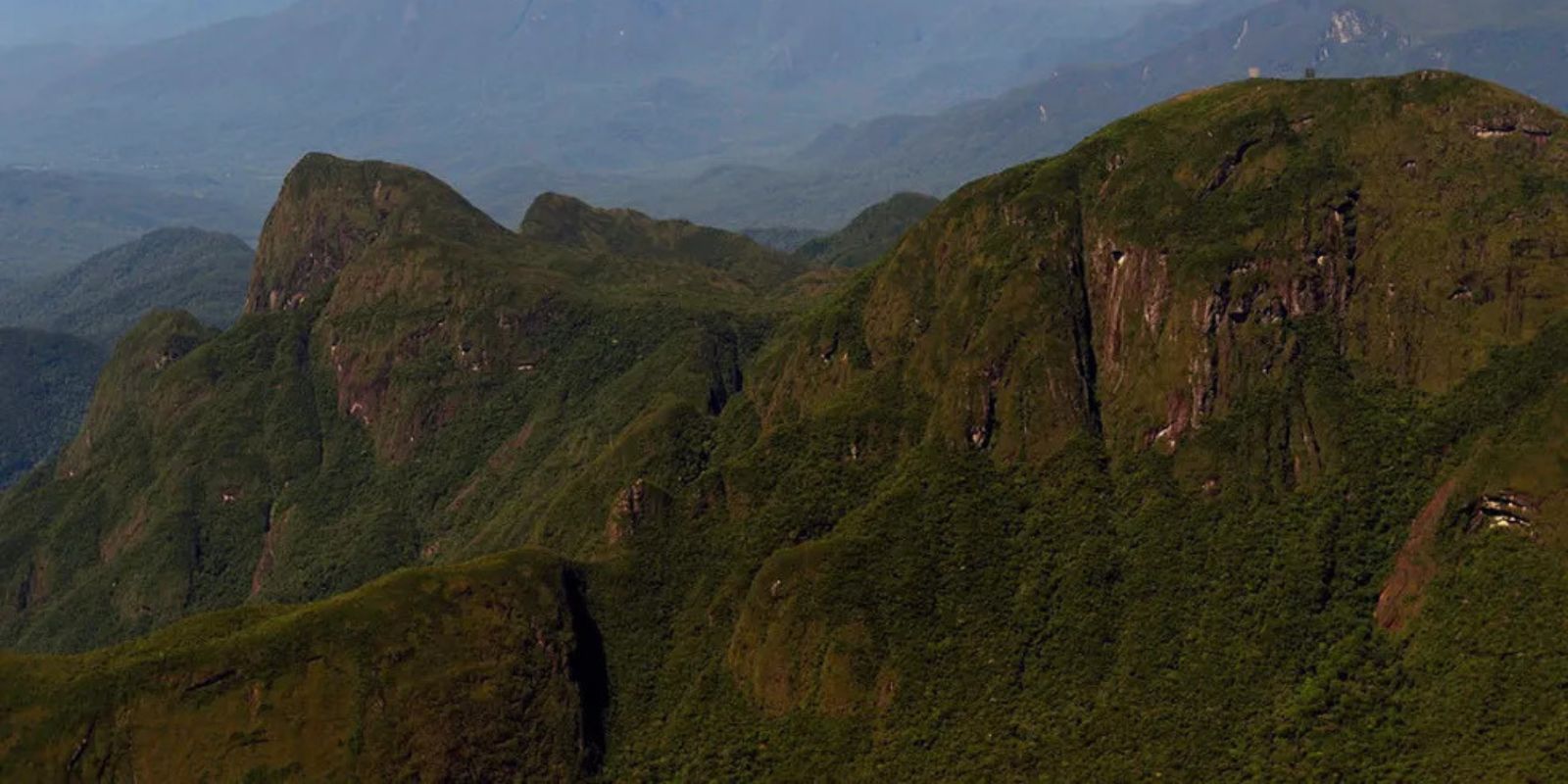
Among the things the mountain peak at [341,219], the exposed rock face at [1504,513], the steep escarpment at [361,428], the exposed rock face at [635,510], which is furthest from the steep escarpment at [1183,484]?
the mountain peak at [341,219]

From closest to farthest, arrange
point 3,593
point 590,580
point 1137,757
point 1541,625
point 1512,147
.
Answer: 1. point 1541,625
2. point 1137,757
3. point 1512,147
4. point 590,580
5. point 3,593

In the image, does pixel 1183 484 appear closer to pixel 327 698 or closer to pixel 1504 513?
pixel 1504 513

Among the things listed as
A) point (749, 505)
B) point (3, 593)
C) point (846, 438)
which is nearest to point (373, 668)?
point (749, 505)

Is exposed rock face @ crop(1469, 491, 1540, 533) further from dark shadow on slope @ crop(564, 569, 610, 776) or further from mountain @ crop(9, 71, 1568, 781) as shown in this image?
dark shadow on slope @ crop(564, 569, 610, 776)

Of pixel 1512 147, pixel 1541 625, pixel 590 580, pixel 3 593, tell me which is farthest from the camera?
pixel 3 593

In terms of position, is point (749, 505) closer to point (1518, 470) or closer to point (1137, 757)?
point (1137, 757)
